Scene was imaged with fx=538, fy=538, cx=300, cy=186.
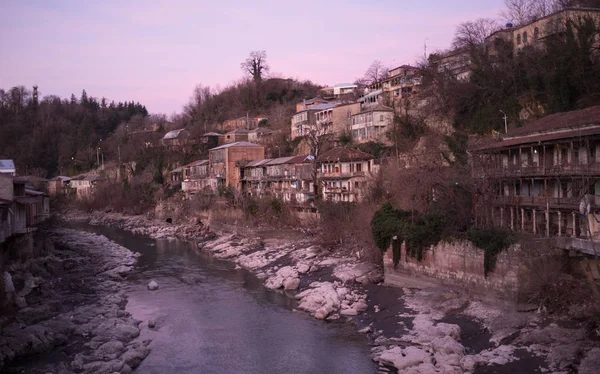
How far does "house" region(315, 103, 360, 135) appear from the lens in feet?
150

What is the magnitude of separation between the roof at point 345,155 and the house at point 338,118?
6602 mm

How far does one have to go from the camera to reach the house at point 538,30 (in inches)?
1179

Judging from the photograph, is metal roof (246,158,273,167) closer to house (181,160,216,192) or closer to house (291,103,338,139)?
house (181,160,216,192)

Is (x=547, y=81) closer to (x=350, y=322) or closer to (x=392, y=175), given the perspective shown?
(x=392, y=175)

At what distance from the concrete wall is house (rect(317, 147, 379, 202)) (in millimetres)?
11456

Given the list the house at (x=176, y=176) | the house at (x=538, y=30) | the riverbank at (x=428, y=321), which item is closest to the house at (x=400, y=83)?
the house at (x=538, y=30)

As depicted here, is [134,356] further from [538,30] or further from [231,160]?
[231,160]

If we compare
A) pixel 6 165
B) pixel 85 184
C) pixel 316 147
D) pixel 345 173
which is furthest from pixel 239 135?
pixel 345 173

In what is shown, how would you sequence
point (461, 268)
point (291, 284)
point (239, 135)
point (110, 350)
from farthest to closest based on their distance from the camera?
point (239, 135) < point (291, 284) < point (461, 268) < point (110, 350)

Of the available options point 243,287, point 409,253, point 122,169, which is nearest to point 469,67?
point 409,253

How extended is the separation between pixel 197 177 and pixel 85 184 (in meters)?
24.2

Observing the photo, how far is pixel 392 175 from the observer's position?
1139 inches

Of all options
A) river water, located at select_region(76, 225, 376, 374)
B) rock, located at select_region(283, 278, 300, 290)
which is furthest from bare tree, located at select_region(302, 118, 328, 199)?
rock, located at select_region(283, 278, 300, 290)

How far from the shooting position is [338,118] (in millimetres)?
47125
